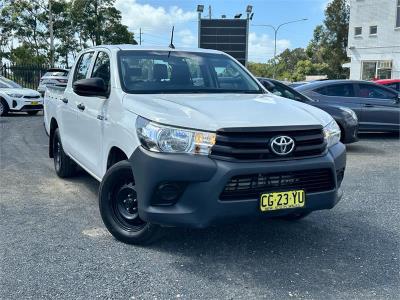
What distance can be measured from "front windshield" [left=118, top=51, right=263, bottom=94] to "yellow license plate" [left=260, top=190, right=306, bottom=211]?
156 cm

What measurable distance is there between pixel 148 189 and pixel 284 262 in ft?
4.30

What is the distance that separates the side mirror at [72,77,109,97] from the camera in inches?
178

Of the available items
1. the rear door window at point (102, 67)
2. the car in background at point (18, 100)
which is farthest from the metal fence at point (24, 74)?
the rear door window at point (102, 67)

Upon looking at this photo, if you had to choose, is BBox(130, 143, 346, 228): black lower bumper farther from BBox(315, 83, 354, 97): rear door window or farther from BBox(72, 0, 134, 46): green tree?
BBox(72, 0, 134, 46): green tree

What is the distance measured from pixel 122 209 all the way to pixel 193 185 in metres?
1.00

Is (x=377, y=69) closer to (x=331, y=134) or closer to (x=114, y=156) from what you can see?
(x=331, y=134)

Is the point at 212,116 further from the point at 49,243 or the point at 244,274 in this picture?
the point at 49,243

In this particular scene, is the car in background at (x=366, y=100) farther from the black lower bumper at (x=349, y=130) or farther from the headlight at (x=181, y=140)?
the headlight at (x=181, y=140)

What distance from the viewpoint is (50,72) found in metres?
19.8

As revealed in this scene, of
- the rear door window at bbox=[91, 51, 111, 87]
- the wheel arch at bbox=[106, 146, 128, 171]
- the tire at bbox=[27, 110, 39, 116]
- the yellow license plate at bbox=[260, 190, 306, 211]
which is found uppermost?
the rear door window at bbox=[91, 51, 111, 87]

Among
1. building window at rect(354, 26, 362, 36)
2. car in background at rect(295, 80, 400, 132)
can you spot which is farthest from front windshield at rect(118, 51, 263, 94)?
building window at rect(354, 26, 362, 36)

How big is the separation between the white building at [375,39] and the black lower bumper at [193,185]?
1230 inches

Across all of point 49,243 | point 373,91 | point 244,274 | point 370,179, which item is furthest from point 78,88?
point 373,91

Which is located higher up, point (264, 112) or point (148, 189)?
point (264, 112)
